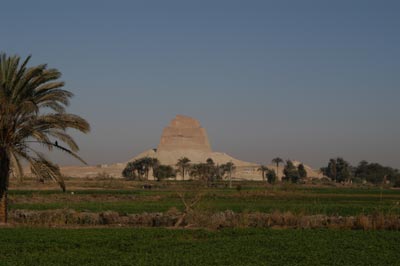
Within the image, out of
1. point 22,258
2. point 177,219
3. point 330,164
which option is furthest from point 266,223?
point 330,164

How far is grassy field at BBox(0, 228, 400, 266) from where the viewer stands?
1492 centimetres

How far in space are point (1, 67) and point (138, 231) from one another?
10.1 meters

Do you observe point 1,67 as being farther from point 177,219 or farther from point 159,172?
point 159,172

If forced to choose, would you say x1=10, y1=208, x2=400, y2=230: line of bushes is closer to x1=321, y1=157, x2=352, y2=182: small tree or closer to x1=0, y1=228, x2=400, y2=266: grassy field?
x1=0, y1=228, x2=400, y2=266: grassy field

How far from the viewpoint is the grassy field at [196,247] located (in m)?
14.9

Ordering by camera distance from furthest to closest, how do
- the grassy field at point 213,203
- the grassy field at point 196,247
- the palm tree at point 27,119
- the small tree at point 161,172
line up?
the small tree at point 161,172 < the grassy field at point 213,203 < the palm tree at point 27,119 < the grassy field at point 196,247

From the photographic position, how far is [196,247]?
17703mm

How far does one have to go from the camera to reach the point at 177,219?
90.3 feet

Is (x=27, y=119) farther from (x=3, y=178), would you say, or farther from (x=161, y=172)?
(x=161, y=172)

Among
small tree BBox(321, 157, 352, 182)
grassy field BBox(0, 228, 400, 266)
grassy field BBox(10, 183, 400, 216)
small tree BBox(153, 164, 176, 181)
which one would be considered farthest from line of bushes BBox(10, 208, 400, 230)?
small tree BBox(321, 157, 352, 182)

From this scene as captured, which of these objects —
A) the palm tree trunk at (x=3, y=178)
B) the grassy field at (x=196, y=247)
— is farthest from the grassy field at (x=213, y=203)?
the palm tree trunk at (x=3, y=178)

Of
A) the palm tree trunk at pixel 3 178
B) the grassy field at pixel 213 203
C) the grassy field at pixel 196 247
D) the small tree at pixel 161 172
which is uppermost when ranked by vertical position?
the small tree at pixel 161 172

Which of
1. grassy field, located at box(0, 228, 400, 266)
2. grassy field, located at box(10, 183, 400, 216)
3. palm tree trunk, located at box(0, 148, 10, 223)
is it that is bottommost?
grassy field, located at box(0, 228, 400, 266)

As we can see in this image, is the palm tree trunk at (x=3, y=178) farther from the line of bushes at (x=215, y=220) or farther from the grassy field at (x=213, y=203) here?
the grassy field at (x=213, y=203)
